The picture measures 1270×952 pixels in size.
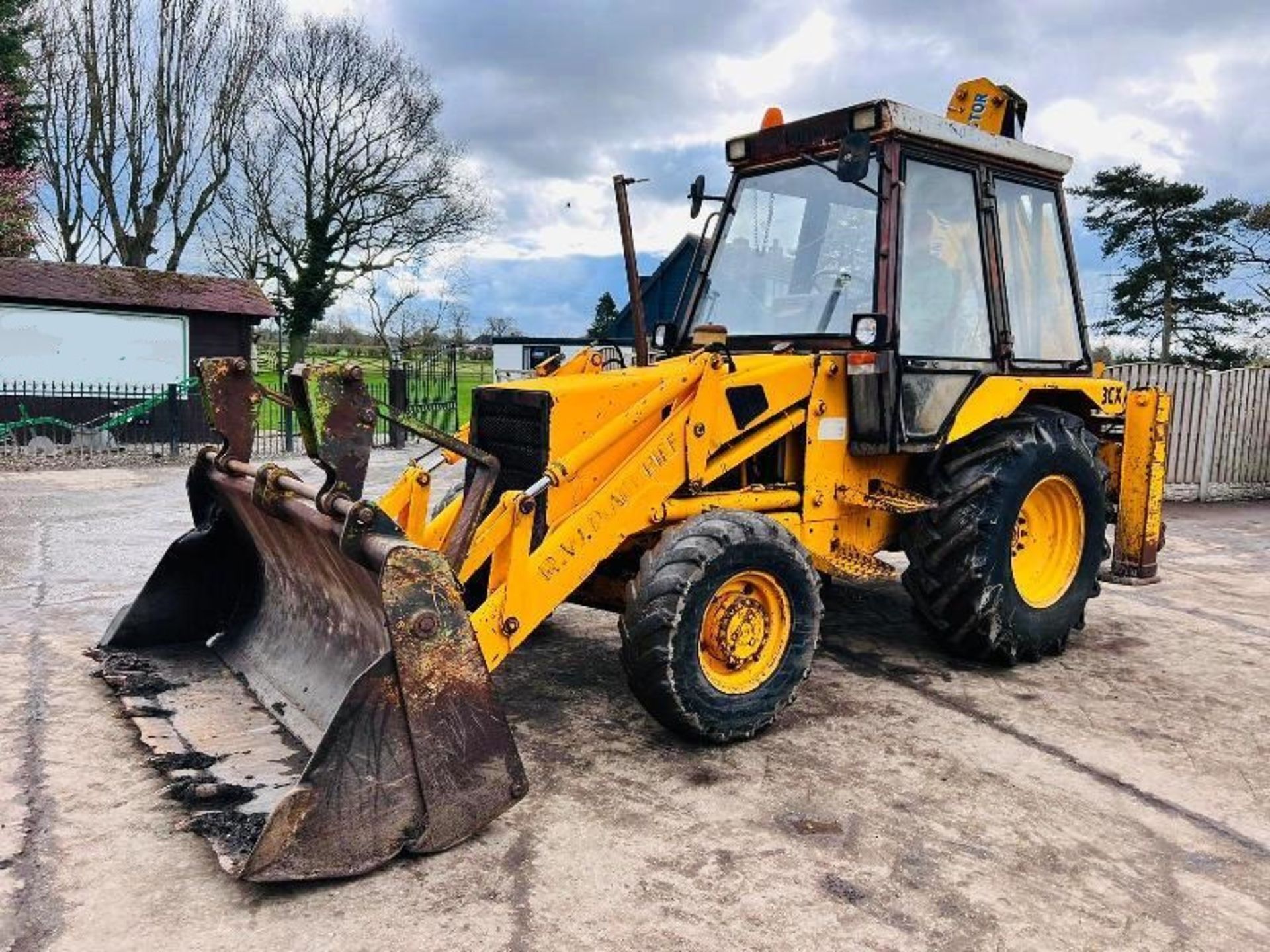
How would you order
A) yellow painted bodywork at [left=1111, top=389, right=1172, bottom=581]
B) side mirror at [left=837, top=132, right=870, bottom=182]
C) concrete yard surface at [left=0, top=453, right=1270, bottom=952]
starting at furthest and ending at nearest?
yellow painted bodywork at [left=1111, top=389, right=1172, bottom=581] → side mirror at [left=837, top=132, right=870, bottom=182] → concrete yard surface at [left=0, top=453, right=1270, bottom=952]

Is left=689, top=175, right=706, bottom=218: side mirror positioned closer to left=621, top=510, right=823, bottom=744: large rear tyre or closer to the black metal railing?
left=621, top=510, right=823, bottom=744: large rear tyre

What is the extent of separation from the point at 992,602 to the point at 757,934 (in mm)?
2720

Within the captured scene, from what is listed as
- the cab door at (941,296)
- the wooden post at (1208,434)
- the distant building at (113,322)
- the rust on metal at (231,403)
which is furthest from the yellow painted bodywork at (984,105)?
the distant building at (113,322)

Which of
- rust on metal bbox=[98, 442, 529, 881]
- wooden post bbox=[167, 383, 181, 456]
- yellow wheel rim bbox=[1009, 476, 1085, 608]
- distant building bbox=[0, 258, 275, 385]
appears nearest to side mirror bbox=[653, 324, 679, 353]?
yellow wheel rim bbox=[1009, 476, 1085, 608]

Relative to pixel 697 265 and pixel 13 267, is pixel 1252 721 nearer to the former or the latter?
pixel 697 265

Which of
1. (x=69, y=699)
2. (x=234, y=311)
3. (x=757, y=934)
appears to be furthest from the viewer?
(x=234, y=311)

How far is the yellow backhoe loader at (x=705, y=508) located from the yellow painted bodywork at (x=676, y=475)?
16 mm

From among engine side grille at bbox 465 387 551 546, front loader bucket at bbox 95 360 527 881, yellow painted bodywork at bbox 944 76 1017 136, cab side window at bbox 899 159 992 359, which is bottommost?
front loader bucket at bbox 95 360 527 881

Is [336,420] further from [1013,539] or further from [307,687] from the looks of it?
[1013,539]

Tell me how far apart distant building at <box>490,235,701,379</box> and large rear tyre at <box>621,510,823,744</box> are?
1804mm

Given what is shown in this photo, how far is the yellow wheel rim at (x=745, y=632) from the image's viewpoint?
4125 mm

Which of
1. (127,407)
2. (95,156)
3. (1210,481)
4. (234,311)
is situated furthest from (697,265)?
(95,156)

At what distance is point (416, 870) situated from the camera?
10.4ft

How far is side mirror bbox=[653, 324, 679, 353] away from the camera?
578 cm
